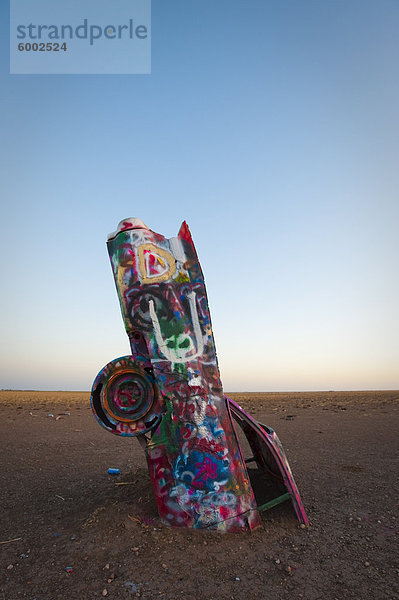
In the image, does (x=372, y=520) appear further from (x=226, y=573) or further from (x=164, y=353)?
(x=164, y=353)

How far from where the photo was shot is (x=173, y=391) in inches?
206

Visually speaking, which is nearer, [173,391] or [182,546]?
[182,546]

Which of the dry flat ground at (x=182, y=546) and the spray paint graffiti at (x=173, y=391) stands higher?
the spray paint graffiti at (x=173, y=391)

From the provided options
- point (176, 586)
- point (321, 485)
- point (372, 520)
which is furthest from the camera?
point (321, 485)

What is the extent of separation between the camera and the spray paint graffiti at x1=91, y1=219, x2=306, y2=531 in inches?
197

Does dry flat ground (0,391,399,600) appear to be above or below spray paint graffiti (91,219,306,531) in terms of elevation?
below

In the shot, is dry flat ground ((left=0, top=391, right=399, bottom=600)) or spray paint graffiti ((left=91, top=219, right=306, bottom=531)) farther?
spray paint graffiti ((left=91, top=219, right=306, bottom=531))

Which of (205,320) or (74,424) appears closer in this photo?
(205,320)

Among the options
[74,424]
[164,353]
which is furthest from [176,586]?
[74,424]

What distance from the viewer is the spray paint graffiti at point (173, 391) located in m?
4.99

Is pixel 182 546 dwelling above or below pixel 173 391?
below

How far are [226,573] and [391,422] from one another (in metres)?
14.5

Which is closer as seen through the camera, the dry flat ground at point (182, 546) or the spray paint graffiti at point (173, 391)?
the dry flat ground at point (182, 546)

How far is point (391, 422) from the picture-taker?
16.0 m
